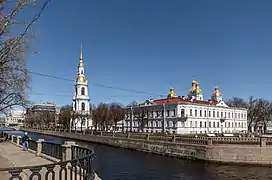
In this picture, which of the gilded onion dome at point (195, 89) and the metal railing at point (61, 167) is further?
the gilded onion dome at point (195, 89)

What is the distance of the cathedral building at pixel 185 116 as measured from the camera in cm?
7125

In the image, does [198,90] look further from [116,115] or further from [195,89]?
[116,115]

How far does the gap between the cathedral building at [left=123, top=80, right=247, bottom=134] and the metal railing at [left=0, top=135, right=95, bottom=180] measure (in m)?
52.6

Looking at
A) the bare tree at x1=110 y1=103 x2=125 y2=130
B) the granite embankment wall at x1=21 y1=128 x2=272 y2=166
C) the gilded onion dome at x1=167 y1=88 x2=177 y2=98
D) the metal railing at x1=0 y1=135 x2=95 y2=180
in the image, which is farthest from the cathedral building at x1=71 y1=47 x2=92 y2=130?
the metal railing at x1=0 y1=135 x2=95 y2=180

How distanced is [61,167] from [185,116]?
65854 mm

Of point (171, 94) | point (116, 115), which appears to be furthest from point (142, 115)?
point (171, 94)

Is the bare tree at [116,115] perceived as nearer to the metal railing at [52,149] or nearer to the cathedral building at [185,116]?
the cathedral building at [185,116]

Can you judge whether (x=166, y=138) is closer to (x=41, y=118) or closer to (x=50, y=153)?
(x=50, y=153)

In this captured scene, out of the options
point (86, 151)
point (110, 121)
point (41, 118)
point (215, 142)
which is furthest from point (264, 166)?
point (41, 118)

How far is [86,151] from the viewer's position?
903 cm

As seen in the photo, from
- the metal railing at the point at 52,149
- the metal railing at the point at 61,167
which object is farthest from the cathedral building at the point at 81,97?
the metal railing at the point at 52,149

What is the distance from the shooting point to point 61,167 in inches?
231

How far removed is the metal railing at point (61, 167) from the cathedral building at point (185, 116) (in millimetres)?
52616

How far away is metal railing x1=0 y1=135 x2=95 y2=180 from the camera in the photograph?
17.3 ft
